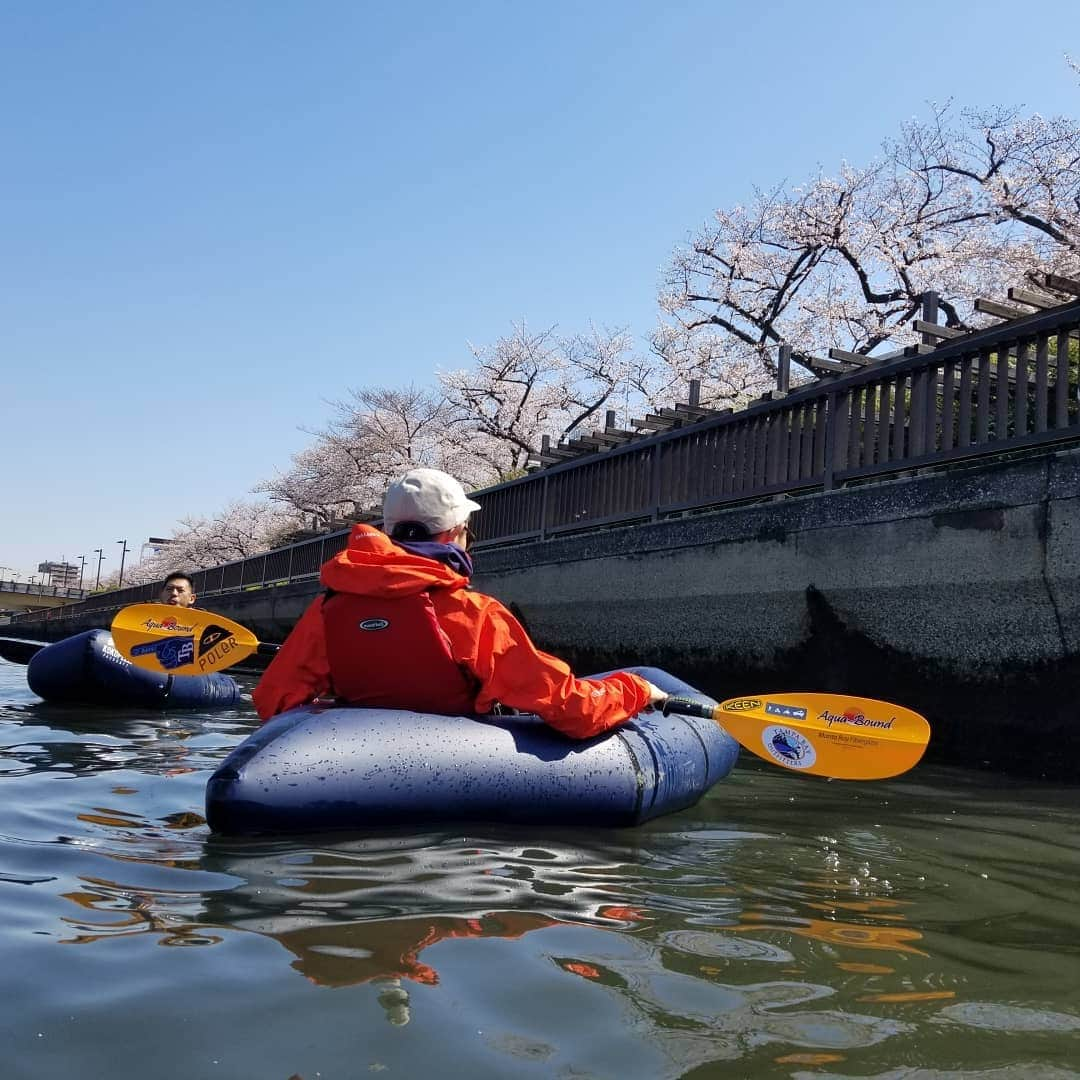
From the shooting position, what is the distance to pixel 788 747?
4758 millimetres

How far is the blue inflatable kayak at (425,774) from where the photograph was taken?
333cm

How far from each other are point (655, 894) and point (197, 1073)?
154 cm

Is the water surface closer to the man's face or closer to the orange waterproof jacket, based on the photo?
the orange waterproof jacket

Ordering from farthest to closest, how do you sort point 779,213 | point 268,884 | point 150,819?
1. point 779,213
2. point 150,819
3. point 268,884

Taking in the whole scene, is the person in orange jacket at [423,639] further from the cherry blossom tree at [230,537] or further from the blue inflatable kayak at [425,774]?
the cherry blossom tree at [230,537]

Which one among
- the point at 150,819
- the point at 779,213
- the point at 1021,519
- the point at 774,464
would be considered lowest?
the point at 150,819

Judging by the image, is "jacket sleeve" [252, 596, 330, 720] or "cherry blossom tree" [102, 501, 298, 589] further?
"cherry blossom tree" [102, 501, 298, 589]

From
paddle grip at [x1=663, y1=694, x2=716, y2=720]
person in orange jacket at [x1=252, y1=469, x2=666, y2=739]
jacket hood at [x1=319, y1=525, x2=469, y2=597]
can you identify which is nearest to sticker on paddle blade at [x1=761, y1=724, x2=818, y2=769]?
paddle grip at [x1=663, y1=694, x2=716, y2=720]

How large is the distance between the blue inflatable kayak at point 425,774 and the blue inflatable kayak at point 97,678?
4418 mm

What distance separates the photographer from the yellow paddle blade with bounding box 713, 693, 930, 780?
459cm

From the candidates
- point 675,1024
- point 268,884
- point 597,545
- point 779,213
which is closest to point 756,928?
point 675,1024

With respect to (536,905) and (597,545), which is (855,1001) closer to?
(536,905)

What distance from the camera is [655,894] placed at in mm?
2848

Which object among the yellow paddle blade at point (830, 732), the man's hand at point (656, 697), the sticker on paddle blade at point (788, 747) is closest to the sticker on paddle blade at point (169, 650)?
→ the man's hand at point (656, 697)
